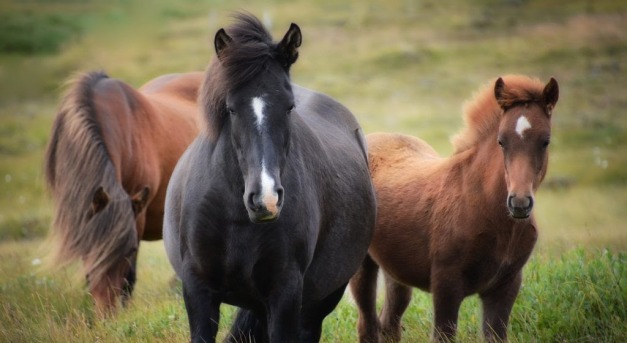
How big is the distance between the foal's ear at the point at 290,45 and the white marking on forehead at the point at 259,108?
1.13ft

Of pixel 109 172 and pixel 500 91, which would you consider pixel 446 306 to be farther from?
pixel 109 172

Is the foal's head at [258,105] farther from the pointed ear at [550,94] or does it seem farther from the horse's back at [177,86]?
the horse's back at [177,86]

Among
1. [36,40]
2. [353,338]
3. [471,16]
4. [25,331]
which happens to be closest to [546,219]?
[353,338]

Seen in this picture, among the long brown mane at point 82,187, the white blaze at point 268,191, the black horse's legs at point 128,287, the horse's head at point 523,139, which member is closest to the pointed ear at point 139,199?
the long brown mane at point 82,187

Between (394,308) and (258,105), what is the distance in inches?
119

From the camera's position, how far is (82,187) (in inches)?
256

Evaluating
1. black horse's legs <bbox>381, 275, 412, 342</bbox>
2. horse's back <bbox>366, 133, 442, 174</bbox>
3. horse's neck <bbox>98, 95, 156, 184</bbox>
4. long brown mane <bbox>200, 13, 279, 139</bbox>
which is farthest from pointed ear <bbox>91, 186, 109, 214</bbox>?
long brown mane <bbox>200, 13, 279, 139</bbox>

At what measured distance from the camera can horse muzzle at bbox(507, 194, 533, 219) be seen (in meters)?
4.68

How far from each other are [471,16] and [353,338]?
1765 inches

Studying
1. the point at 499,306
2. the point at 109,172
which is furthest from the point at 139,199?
the point at 499,306

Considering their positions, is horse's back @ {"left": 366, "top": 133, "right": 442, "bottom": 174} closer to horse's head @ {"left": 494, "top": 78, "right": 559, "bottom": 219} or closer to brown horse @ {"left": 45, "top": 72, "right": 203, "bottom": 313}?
horse's head @ {"left": 494, "top": 78, "right": 559, "bottom": 219}

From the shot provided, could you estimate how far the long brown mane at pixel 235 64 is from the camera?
376cm

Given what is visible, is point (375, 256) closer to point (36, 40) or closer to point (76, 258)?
point (76, 258)

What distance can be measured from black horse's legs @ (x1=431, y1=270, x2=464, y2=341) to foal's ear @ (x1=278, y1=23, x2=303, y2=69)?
2.06 metres
